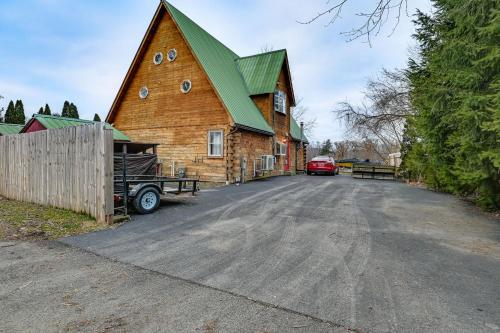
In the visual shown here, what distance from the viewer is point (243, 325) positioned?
2477mm

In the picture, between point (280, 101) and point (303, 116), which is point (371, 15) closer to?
point (280, 101)

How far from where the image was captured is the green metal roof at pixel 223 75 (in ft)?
50.8

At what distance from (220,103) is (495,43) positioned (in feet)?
37.8

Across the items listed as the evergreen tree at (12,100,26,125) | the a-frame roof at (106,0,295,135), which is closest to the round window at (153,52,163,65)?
the a-frame roof at (106,0,295,135)

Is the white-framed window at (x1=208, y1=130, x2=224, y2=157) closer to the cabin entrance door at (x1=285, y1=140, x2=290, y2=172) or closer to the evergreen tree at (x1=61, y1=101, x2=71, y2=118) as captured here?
the cabin entrance door at (x1=285, y1=140, x2=290, y2=172)

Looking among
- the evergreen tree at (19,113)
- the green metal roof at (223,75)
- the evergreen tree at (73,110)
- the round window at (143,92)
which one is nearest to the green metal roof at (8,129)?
the round window at (143,92)

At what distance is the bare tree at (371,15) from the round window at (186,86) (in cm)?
1257

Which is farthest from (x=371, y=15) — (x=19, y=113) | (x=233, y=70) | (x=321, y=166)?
(x=19, y=113)

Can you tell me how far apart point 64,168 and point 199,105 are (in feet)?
31.6

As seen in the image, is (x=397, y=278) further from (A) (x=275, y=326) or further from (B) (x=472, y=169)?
(B) (x=472, y=169)

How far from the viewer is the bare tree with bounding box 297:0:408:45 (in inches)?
182

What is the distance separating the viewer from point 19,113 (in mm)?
36188

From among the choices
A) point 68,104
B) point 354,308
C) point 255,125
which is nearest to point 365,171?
point 255,125

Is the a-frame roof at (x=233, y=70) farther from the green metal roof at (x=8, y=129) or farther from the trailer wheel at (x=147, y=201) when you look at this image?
the green metal roof at (x=8, y=129)
